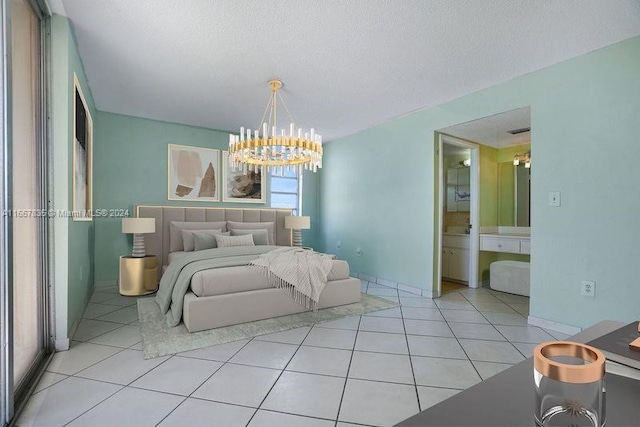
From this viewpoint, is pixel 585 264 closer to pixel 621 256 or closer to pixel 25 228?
pixel 621 256

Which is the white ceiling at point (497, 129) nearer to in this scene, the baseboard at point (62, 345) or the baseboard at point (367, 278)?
the baseboard at point (367, 278)

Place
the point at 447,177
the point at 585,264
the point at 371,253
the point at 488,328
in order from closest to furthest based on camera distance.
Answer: the point at 585,264
the point at 488,328
the point at 371,253
the point at 447,177

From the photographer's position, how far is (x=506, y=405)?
537mm

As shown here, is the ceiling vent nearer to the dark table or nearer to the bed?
the bed

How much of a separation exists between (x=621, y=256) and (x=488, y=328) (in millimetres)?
1195

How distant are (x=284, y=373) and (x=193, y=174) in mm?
3932

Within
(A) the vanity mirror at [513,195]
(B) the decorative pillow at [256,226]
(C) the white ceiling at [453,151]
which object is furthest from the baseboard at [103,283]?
(A) the vanity mirror at [513,195]

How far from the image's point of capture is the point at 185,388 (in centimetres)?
187

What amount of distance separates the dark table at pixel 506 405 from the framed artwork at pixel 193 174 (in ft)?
16.8

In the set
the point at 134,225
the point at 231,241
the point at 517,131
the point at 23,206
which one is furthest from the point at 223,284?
the point at 517,131

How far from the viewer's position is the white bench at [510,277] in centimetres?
424

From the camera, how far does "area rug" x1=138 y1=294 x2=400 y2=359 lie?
2.46 meters

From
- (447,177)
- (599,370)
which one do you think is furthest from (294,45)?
(447,177)

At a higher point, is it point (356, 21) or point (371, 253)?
point (356, 21)
